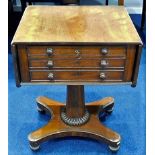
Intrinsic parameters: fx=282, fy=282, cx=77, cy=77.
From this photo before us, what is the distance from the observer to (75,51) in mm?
1028

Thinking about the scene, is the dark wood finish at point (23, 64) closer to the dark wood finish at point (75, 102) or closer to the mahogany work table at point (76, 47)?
the mahogany work table at point (76, 47)

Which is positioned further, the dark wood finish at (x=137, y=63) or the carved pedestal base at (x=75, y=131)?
the carved pedestal base at (x=75, y=131)

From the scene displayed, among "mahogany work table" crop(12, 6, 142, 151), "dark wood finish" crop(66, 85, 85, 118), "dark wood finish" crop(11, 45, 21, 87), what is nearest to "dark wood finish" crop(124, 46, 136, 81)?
"mahogany work table" crop(12, 6, 142, 151)

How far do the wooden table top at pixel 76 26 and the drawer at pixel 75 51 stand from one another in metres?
0.03

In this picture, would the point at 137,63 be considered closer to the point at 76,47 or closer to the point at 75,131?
the point at 76,47

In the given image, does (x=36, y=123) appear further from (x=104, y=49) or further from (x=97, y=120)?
(x=104, y=49)

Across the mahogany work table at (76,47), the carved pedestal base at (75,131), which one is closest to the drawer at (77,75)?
the mahogany work table at (76,47)

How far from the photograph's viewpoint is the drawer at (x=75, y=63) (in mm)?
1055

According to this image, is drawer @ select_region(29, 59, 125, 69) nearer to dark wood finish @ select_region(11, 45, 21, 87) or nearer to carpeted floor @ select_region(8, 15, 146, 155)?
dark wood finish @ select_region(11, 45, 21, 87)

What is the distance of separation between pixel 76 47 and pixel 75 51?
0.06ft

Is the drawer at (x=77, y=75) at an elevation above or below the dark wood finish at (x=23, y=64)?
below

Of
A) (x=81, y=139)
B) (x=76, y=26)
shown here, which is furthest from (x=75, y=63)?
(x=81, y=139)

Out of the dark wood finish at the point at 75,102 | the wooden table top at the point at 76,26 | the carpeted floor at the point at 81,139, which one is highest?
the wooden table top at the point at 76,26
